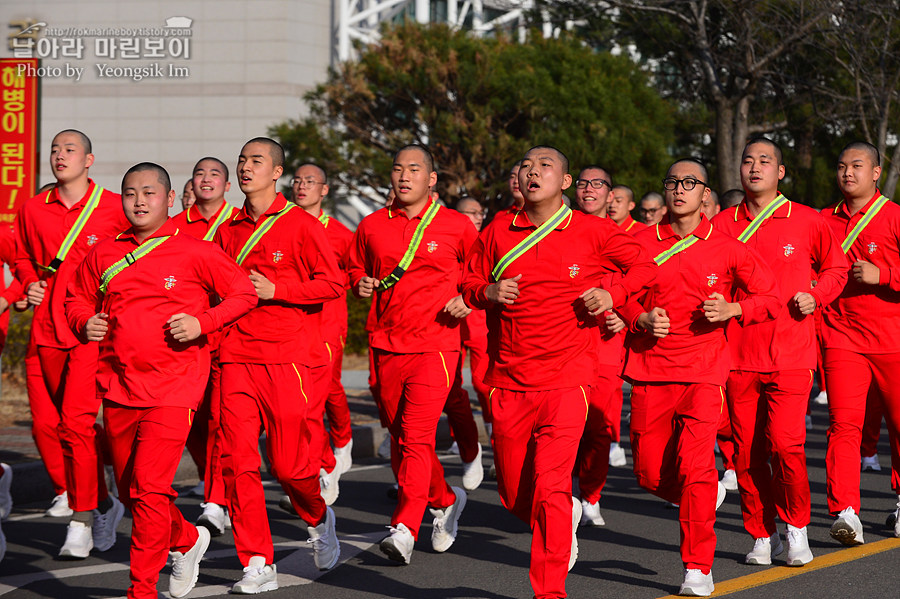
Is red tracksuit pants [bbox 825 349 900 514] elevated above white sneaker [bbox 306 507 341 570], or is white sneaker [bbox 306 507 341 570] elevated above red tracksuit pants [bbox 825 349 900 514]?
red tracksuit pants [bbox 825 349 900 514]

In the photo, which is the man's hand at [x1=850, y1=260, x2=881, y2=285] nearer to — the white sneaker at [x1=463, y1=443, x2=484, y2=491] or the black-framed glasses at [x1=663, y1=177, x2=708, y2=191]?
the black-framed glasses at [x1=663, y1=177, x2=708, y2=191]

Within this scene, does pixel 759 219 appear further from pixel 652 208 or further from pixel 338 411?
pixel 338 411

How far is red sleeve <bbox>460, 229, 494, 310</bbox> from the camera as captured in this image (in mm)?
6656

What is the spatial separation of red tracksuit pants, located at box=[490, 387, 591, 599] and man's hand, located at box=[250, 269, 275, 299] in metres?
1.38

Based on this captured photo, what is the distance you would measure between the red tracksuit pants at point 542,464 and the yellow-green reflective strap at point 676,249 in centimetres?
112

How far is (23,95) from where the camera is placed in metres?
11.7

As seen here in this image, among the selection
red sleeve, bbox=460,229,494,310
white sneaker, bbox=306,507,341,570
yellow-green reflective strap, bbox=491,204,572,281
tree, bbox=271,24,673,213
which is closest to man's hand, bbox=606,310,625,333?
red sleeve, bbox=460,229,494,310

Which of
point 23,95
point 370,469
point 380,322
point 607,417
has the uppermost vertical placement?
point 23,95

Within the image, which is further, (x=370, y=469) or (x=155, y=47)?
(x=155, y=47)

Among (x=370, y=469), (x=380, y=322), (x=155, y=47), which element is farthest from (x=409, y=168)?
(x=155, y=47)

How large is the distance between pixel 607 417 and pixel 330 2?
3036 cm

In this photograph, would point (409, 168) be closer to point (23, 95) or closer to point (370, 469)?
point (370, 469)

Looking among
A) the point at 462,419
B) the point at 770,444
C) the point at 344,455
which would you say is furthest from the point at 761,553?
the point at 344,455

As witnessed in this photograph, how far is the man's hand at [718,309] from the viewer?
677 centimetres
